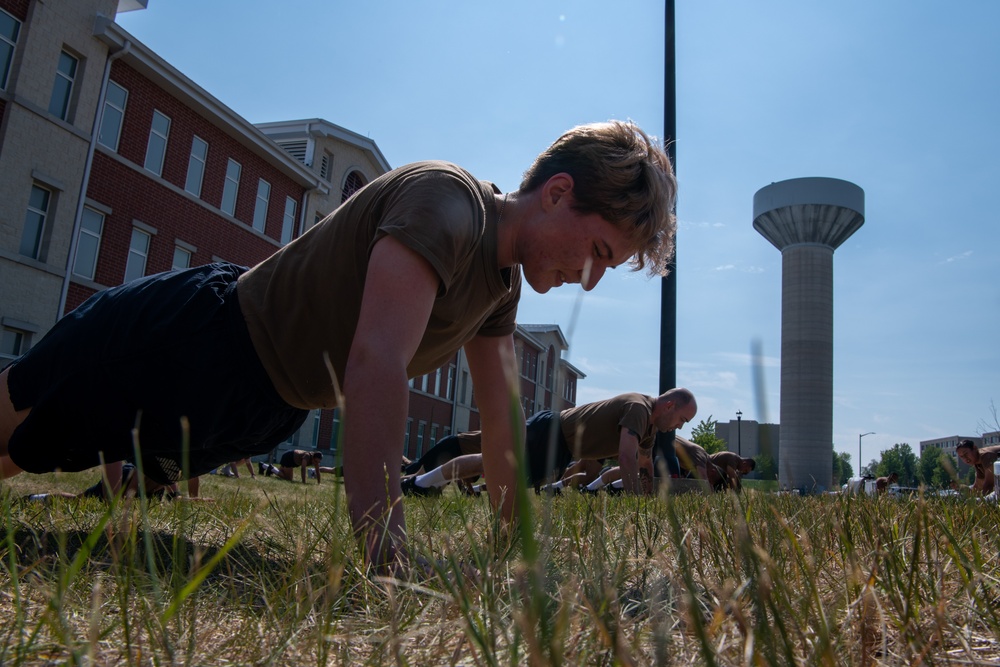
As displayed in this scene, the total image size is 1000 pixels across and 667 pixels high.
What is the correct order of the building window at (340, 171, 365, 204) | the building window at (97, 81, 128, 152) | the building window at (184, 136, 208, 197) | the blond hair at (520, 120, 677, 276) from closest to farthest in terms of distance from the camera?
the blond hair at (520, 120, 677, 276) → the building window at (97, 81, 128, 152) → the building window at (184, 136, 208, 197) → the building window at (340, 171, 365, 204)

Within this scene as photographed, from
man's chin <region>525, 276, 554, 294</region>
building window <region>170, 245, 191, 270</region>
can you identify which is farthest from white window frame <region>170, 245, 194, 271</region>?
man's chin <region>525, 276, 554, 294</region>

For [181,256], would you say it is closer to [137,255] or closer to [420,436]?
[137,255]

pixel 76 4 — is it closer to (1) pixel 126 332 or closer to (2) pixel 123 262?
(2) pixel 123 262

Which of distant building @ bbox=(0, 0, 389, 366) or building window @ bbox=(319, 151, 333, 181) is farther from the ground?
building window @ bbox=(319, 151, 333, 181)

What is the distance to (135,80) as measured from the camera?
2017 centimetres

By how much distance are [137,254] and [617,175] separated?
68.1ft

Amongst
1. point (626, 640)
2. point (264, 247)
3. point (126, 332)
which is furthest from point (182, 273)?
point (264, 247)

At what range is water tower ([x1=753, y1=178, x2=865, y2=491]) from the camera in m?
80.2

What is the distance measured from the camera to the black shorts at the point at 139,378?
2.52m

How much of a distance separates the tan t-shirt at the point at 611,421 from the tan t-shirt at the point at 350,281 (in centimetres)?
543

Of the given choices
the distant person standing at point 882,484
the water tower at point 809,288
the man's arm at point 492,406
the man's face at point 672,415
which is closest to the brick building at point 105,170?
the man's face at point 672,415

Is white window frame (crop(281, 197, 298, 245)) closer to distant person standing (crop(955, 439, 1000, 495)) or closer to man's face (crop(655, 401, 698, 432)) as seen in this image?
man's face (crop(655, 401, 698, 432))

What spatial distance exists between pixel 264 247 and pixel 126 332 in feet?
80.4

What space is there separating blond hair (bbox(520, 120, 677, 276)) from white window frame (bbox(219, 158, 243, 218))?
23.3 meters
